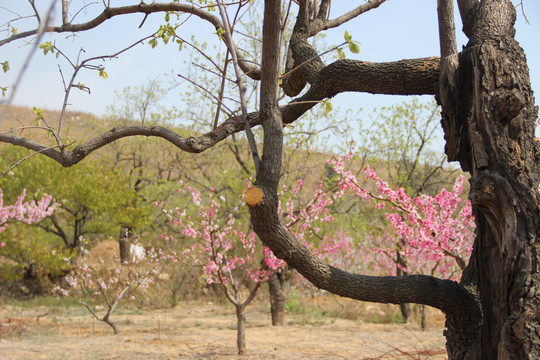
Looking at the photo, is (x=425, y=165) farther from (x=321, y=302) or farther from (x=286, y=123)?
(x=286, y=123)

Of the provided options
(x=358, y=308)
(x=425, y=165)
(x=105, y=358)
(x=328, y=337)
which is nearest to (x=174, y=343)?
(x=105, y=358)

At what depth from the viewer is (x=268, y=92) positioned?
294cm

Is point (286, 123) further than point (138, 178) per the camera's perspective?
No

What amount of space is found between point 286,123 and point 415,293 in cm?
147

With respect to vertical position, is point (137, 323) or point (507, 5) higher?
point (507, 5)

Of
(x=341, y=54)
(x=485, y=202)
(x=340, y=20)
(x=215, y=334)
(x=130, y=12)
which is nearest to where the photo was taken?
(x=485, y=202)

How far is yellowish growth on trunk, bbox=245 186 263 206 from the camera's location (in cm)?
260

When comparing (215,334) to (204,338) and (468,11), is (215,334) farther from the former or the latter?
(468,11)

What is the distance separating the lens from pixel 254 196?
2.61m

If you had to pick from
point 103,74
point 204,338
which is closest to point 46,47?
point 103,74

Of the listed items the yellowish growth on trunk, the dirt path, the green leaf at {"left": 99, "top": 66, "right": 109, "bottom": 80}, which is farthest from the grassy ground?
the green leaf at {"left": 99, "top": 66, "right": 109, "bottom": 80}

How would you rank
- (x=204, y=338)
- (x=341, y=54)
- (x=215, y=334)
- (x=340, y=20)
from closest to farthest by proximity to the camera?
(x=341, y=54) → (x=340, y=20) → (x=204, y=338) → (x=215, y=334)

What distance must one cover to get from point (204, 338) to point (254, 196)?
592cm

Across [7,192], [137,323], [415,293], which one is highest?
[7,192]
